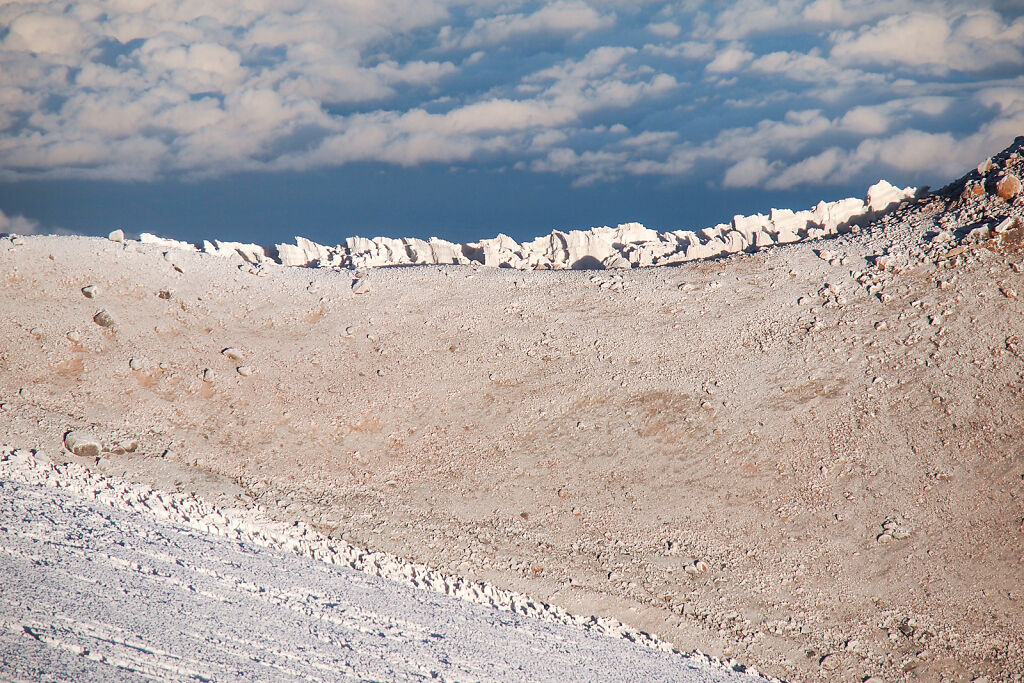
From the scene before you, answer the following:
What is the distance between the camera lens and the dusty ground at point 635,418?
504 inches

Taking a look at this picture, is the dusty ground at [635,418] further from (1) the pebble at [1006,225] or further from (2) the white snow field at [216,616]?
(2) the white snow field at [216,616]

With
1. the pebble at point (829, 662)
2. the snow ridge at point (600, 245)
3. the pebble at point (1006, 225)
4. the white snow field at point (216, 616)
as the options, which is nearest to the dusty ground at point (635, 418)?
the pebble at point (829, 662)

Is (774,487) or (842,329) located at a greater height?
(842,329)

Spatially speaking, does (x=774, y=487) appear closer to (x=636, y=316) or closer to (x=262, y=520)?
(x=636, y=316)

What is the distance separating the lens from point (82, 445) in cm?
1464

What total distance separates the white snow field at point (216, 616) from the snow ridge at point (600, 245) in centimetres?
987

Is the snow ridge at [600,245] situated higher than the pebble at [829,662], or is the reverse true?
the snow ridge at [600,245]

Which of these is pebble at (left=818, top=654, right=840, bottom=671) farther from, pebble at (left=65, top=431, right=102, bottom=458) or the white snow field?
pebble at (left=65, top=431, right=102, bottom=458)

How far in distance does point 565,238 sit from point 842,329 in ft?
31.7

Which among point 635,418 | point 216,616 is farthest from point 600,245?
point 216,616

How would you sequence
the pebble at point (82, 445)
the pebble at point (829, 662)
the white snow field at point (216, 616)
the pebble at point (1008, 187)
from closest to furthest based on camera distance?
the white snow field at point (216, 616) → the pebble at point (829, 662) → the pebble at point (82, 445) → the pebble at point (1008, 187)

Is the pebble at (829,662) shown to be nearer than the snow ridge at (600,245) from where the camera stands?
Yes

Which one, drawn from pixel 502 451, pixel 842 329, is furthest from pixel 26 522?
pixel 842 329

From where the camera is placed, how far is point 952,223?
17391 millimetres
